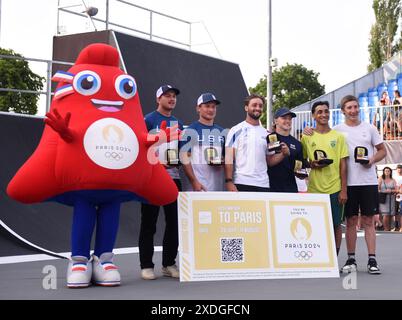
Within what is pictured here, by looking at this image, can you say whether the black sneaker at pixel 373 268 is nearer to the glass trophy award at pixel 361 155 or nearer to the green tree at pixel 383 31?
the glass trophy award at pixel 361 155

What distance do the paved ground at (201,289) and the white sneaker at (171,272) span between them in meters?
0.13

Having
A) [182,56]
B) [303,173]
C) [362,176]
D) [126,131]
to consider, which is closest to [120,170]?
[126,131]

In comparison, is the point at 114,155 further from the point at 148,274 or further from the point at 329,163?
the point at 329,163

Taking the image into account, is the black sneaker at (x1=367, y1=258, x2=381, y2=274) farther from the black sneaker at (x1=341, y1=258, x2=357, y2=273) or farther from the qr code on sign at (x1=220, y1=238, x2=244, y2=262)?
the qr code on sign at (x1=220, y1=238, x2=244, y2=262)

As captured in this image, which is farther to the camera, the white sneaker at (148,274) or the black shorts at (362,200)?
the black shorts at (362,200)

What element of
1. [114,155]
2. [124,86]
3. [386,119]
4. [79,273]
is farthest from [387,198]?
[79,273]

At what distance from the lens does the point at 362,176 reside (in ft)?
22.4

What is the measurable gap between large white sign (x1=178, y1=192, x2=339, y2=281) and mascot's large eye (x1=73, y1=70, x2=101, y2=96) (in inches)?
49.0

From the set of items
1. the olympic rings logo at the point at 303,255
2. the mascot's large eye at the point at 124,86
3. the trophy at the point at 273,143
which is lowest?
the olympic rings logo at the point at 303,255

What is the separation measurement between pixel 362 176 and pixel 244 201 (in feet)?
4.99

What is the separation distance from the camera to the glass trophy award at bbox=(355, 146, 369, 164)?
6.76m

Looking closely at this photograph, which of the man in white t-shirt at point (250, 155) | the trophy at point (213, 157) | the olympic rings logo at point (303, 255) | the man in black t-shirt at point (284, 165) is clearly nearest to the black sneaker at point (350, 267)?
the olympic rings logo at point (303, 255)

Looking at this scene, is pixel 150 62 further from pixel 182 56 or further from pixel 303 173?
pixel 303 173

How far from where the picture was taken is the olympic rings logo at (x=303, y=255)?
6.06m
